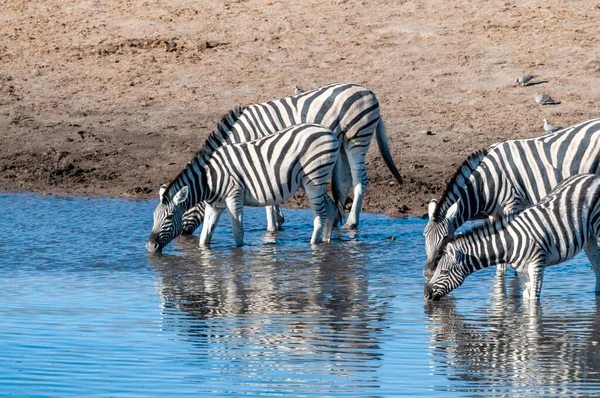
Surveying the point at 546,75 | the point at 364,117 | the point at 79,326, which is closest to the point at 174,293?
the point at 79,326

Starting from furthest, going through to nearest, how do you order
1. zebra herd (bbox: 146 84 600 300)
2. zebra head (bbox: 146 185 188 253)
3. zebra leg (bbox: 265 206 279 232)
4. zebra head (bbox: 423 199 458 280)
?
zebra leg (bbox: 265 206 279 232)
zebra head (bbox: 146 185 188 253)
zebra head (bbox: 423 199 458 280)
zebra herd (bbox: 146 84 600 300)

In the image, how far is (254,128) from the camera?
13367mm

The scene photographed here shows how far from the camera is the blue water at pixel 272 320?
24.6 feet

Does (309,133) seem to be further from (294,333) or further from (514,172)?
(294,333)

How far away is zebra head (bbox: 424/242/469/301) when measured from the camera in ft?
31.7

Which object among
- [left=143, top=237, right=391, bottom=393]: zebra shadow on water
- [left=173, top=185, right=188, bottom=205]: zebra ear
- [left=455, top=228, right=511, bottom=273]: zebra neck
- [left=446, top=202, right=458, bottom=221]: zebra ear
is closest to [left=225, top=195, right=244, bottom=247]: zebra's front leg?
[left=143, top=237, right=391, bottom=393]: zebra shadow on water

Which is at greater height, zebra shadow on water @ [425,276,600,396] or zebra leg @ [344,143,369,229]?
zebra leg @ [344,143,369,229]

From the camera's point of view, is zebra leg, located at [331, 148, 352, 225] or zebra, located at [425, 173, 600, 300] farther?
zebra leg, located at [331, 148, 352, 225]

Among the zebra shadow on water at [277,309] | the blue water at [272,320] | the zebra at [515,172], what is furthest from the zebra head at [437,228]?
the zebra shadow on water at [277,309]

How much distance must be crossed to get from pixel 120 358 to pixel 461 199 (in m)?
4.09

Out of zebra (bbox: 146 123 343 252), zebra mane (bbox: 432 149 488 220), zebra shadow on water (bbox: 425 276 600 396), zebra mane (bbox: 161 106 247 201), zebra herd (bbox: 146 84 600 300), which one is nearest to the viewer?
Result: zebra shadow on water (bbox: 425 276 600 396)

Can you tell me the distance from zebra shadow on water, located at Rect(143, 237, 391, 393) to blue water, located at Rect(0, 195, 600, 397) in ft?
0.06

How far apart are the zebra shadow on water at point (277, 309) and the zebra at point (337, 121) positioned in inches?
45.5

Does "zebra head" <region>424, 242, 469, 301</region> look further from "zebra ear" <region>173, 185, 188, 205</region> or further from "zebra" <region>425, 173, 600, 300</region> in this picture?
"zebra ear" <region>173, 185, 188, 205</region>
